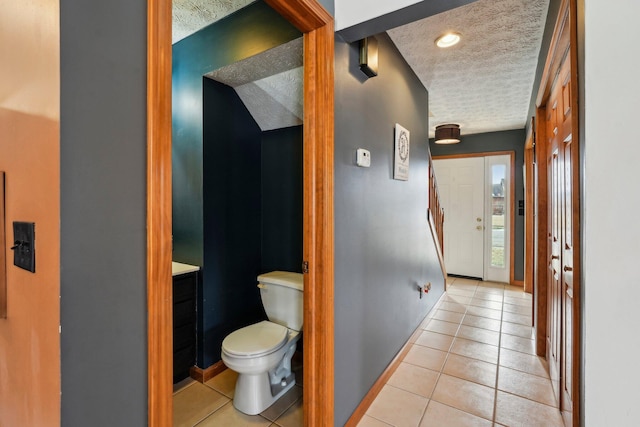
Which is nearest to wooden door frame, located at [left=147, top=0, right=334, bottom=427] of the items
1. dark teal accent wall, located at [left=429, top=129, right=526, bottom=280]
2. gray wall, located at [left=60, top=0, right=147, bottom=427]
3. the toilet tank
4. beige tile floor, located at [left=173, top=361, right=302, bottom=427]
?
beige tile floor, located at [left=173, top=361, right=302, bottom=427]

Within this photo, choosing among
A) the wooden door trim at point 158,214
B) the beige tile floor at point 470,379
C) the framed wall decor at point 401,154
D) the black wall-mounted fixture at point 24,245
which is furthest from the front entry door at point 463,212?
the black wall-mounted fixture at point 24,245

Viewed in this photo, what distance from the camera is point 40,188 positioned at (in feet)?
2.19

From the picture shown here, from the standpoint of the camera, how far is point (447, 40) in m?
2.14

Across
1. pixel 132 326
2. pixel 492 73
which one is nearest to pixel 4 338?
pixel 132 326

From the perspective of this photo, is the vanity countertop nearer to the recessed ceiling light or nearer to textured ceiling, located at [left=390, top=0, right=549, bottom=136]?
textured ceiling, located at [left=390, top=0, right=549, bottom=136]

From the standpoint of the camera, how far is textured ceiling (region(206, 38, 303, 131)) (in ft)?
5.94

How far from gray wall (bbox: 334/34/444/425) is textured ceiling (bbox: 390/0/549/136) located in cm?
19

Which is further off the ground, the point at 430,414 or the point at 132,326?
the point at 132,326

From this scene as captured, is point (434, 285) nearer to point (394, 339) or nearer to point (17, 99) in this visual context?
point (394, 339)

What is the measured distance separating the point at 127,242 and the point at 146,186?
14 cm

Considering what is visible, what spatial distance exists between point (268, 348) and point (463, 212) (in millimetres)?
4236

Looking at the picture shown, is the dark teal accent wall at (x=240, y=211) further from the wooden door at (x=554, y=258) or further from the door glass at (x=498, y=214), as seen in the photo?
the door glass at (x=498, y=214)

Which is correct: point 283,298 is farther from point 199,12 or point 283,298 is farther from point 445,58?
point 445,58

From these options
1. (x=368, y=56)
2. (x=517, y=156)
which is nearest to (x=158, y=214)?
(x=368, y=56)
